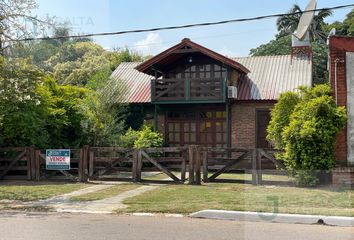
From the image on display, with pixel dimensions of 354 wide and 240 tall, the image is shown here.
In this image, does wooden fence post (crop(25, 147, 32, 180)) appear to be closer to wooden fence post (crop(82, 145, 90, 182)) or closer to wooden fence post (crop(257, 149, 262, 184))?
wooden fence post (crop(82, 145, 90, 182))

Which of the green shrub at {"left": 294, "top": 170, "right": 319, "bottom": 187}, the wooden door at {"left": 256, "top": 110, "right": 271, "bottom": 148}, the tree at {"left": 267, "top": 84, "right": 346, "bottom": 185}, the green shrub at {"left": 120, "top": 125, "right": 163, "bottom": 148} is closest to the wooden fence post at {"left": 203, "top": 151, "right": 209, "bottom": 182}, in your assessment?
the tree at {"left": 267, "top": 84, "right": 346, "bottom": 185}

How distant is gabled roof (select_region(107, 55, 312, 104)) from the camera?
23.4 meters

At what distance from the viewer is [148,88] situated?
2577cm

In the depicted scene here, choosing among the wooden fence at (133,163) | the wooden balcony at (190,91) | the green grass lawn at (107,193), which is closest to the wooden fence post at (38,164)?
the wooden fence at (133,163)

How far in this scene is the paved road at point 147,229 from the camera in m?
7.75

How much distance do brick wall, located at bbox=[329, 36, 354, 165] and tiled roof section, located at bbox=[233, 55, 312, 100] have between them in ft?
26.2

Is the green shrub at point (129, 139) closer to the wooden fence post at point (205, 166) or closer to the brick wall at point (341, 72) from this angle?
the wooden fence post at point (205, 166)

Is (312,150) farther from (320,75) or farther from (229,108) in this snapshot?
(320,75)

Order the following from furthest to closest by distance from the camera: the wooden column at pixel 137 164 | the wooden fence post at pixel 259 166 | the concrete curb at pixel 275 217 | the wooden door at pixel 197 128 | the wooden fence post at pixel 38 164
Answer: the wooden door at pixel 197 128
the wooden fence post at pixel 38 164
the wooden column at pixel 137 164
the wooden fence post at pixel 259 166
the concrete curb at pixel 275 217

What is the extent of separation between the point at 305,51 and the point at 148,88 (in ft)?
29.5

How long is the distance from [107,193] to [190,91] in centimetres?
1065

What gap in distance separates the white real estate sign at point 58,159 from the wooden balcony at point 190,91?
790 cm

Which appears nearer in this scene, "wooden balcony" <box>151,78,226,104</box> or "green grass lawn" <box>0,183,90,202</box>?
"green grass lawn" <box>0,183,90,202</box>

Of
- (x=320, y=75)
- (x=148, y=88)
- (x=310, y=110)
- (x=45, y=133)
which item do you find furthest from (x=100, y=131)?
(x=320, y=75)
